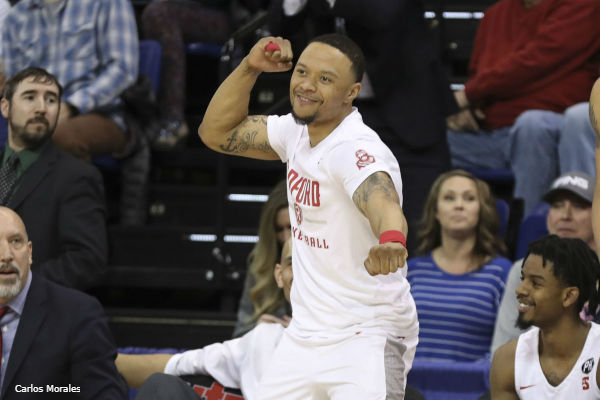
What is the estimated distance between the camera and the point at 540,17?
577 centimetres

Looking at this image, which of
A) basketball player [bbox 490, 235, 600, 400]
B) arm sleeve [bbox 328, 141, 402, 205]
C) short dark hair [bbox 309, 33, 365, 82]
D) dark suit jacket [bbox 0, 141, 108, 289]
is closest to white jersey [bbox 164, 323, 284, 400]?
dark suit jacket [bbox 0, 141, 108, 289]

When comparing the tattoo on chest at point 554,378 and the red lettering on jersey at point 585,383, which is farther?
the tattoo on chest at point 554,378

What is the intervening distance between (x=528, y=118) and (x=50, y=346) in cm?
294

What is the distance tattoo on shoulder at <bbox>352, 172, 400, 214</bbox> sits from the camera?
9.57ft

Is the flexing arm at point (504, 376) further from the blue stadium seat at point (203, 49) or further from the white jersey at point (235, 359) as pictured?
the blue stadium seat at point (203, 49)

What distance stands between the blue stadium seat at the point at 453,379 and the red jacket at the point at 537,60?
6.83 ft

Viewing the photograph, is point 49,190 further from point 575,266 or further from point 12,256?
point 575,266

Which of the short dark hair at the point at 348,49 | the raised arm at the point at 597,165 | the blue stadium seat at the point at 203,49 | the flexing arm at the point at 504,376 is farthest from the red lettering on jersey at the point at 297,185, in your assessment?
the blue stadium seat at the point at 203,49

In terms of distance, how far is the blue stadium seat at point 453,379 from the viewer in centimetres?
412

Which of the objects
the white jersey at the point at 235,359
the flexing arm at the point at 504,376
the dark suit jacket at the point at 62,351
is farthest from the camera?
the white jersey at the point at 235,359

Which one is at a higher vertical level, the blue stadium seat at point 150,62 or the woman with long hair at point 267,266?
the blue stadium seat at point 150,62

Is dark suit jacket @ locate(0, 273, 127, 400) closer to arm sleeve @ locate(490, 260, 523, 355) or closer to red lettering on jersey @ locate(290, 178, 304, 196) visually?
red lettering on jersey @ locate(290, 178, 304, 196)

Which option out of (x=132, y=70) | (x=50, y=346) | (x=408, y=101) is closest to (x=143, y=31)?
(x=132, y=70)

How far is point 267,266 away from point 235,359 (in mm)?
851
